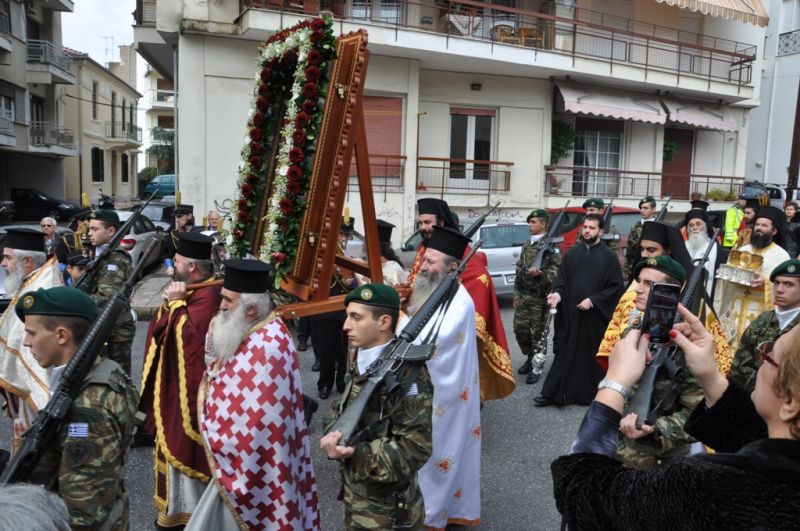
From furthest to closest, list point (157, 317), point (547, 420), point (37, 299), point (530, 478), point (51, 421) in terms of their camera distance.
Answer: point (547, 420)
point (530, 478)
point (157, 317)
point (37, 299)
point (51, 421)

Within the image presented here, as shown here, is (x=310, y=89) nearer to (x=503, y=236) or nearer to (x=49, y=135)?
(x=503, y=236)

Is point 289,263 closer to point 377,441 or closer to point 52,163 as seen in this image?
point 377,441

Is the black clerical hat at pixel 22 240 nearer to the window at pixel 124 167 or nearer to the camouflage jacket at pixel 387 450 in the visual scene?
the camouflage jacket at pixel 387 450

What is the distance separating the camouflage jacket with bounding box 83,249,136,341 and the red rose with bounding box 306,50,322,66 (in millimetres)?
3132

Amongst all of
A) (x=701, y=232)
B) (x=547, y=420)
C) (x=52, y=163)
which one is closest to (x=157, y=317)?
(x=547, y=420)

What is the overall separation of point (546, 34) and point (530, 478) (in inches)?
660

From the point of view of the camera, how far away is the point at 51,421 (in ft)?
8.65

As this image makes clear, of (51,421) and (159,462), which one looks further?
(159,462)

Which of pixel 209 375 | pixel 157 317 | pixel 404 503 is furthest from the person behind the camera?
pixel 157 317

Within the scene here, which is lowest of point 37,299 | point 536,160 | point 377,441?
point 377,441

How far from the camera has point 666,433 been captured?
3398 mm

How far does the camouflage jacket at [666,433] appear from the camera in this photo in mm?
3416

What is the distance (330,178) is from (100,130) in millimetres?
45604

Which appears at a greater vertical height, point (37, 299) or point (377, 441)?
point (37, 299)
